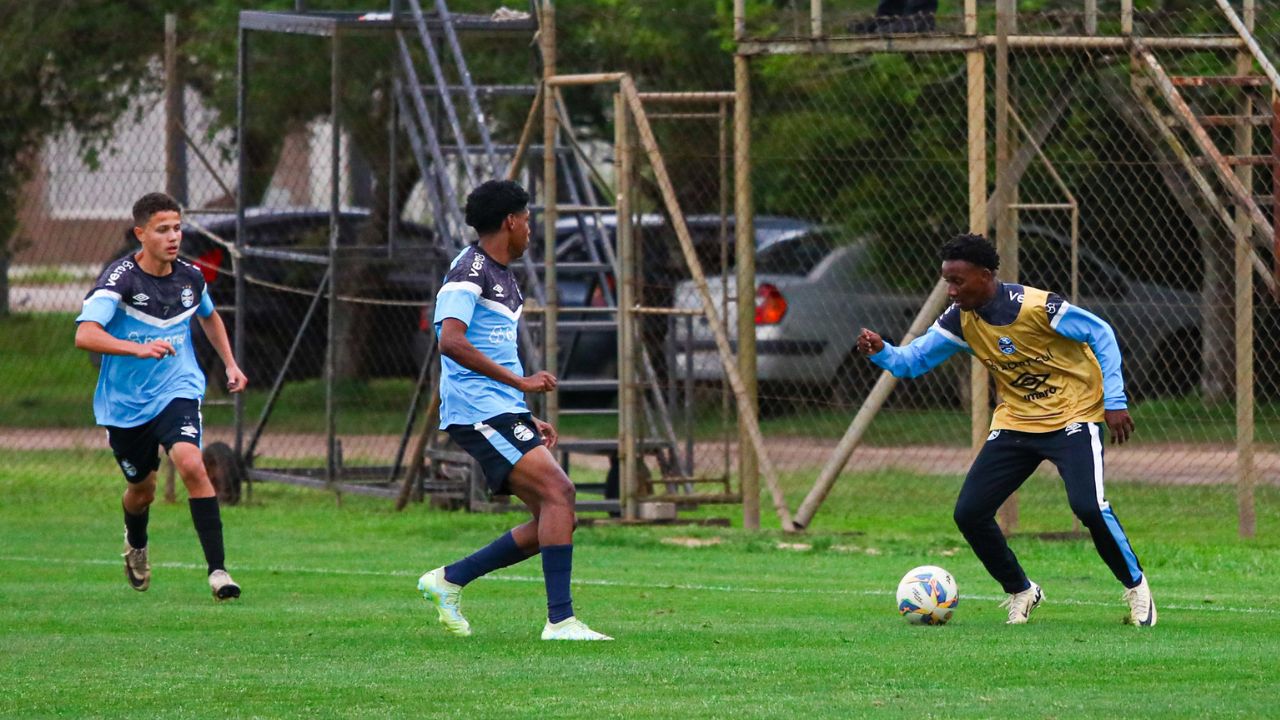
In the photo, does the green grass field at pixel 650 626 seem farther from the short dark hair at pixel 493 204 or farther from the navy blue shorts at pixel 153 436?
the short dark hair at pixel 493 204

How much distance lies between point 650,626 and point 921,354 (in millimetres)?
1615

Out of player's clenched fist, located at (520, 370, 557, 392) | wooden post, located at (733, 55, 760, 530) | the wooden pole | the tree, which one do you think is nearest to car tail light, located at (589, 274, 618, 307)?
the tree

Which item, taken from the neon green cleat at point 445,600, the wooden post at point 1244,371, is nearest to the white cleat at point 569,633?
the neon green cleat at point 445,600

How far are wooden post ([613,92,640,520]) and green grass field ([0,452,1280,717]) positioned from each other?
1.59 feet

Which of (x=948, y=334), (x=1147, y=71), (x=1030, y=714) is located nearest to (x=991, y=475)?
(x=948, y=334)

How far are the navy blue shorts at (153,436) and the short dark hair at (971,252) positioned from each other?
3667 mm

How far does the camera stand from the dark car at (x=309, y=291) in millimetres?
18172

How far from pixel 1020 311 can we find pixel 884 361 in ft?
2.01

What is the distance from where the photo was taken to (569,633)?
8.09 meters

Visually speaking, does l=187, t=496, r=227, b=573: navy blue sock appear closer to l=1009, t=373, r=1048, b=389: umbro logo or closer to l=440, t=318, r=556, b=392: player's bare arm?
l=440, t=318, r=556, b=392: player's bare arm

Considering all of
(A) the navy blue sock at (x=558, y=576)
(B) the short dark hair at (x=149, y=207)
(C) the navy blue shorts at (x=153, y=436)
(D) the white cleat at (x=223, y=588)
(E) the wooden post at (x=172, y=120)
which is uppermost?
(E) the wooden post at (x=172, y=120)

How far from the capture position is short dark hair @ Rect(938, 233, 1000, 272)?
8641 mm

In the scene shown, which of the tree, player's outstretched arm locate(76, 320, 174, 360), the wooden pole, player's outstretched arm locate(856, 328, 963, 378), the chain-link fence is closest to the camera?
player's outstretched arm locate(856, 328, 963, 378)

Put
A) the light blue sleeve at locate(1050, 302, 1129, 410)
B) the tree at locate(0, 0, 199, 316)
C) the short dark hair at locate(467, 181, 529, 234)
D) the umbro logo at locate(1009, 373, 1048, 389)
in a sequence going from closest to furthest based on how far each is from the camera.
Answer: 1. the short dark hair at locate(467, 181, 529, 234)
2. the light blue sleeve at locate(1050, 302, 1129, 410)
3. the umbro logo at locate(1009, 373, 1048, 389)
4. the tree at locate(0, 0, 199, 316)
